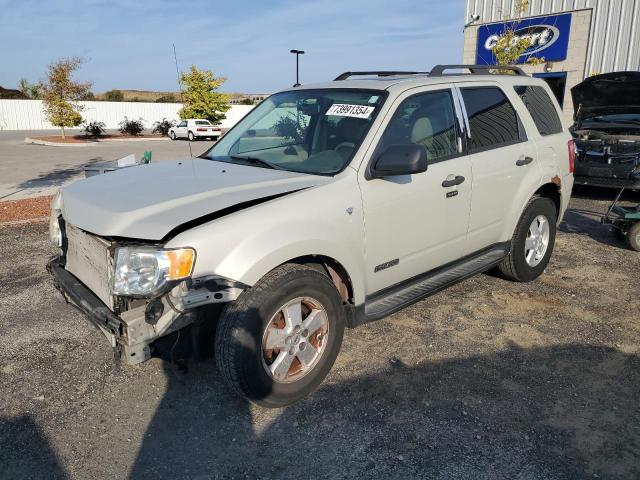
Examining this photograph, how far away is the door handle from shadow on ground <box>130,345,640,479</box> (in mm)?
1310

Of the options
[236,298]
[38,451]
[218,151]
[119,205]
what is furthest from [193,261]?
[218,151]

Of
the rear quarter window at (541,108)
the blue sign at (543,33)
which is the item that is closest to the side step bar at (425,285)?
the rear quarter window at (541,108)

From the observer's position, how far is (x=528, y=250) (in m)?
5.12

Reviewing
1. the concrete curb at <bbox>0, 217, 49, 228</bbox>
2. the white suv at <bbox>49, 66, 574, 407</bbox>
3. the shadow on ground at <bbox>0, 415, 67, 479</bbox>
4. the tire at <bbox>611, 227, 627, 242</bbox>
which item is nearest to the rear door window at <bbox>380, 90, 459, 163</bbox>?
the white suv at <bbox>49, 66, 574, 407</bbox>

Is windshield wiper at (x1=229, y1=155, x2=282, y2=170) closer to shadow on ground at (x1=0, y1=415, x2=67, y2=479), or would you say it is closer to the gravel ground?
shadow on ground at (x1=0, y1=415, x2=67, y2=479)

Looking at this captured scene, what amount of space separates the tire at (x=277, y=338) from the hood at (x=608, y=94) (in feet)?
23.8

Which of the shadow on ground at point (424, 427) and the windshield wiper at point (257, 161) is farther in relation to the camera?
the windshield wiper at point (257, 161)

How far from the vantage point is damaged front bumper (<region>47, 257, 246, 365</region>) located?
2.68 m

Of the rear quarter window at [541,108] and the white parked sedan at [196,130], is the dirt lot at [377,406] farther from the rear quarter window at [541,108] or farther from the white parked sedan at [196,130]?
the white parked sedan at [196,130]

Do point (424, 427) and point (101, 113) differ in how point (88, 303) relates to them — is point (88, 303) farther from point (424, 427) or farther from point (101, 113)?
point (101, 113)

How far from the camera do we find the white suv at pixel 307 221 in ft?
9.03

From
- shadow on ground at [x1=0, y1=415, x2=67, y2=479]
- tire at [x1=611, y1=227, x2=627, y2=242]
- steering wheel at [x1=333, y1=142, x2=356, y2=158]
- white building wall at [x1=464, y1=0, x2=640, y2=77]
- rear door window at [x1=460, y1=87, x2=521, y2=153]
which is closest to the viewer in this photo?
shadow on ground at [x1=0, y1=415, x2=67, y2=479]

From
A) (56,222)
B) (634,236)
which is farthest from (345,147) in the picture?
(634,236)

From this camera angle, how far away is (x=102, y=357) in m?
3.79
